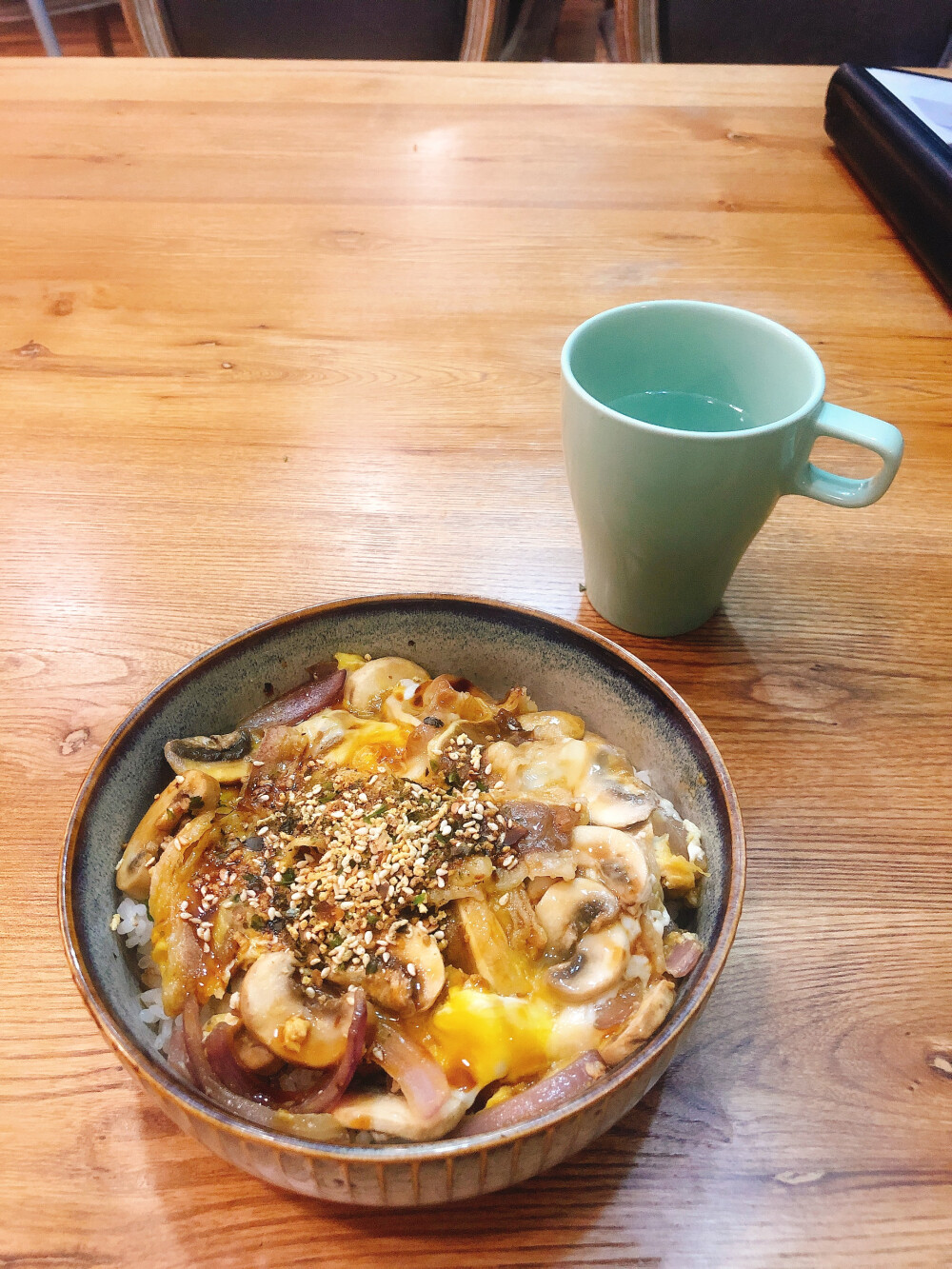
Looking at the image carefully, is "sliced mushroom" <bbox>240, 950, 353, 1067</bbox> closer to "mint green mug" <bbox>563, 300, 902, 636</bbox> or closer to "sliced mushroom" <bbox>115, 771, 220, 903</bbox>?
"sliced mushroom" <bbox>115, 771, 220, 903</bbox>

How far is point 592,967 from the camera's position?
0.82 meters

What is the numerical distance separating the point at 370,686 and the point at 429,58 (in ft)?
9.93

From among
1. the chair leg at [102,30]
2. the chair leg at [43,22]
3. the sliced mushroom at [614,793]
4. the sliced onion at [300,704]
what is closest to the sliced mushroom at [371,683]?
the sliced onion at [300,704]

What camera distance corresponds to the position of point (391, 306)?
1857 millimetres

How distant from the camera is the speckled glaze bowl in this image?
2.10 ft

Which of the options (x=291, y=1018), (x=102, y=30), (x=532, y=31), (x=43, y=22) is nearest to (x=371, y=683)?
(x=291, y=1018)

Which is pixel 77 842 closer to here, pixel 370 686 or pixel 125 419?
pixel 370 686

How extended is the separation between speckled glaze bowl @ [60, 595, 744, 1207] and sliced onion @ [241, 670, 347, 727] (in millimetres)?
18

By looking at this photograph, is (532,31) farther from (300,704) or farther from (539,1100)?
(539,1100)

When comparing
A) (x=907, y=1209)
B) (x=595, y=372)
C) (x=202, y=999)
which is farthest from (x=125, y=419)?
(x=907, y=1209)

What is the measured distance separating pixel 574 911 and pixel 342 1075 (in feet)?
0.83

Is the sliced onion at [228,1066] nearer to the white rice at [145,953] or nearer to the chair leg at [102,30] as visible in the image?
the white rice at [145,953]

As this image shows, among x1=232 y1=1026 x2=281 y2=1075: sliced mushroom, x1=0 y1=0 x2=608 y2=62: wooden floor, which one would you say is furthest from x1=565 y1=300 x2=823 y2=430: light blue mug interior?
x1=0 y1=0 x2=608 y2=62: wooden floor

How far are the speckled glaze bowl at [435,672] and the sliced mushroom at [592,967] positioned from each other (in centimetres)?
8
